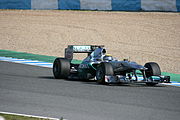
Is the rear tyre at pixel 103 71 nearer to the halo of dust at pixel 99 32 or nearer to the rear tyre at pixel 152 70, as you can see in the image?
the rear tyre at pixel 152 70

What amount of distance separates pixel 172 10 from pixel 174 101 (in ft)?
48.4

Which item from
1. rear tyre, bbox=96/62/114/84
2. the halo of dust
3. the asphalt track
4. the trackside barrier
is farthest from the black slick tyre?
the trackside barrier

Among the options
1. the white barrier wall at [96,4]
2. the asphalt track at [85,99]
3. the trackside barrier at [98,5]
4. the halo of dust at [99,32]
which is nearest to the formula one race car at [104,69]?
the asphalt track at [85,99]

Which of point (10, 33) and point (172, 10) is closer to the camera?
point (10, 33)

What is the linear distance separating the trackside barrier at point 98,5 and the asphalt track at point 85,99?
12090 mm

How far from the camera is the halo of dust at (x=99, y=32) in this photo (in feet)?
60.7

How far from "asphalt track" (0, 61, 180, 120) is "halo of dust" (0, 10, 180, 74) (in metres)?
5.11

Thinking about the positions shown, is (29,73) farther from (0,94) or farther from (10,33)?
(10,33)

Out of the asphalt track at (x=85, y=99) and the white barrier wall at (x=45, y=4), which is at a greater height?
the white barrier wall at (x=45, y=4)

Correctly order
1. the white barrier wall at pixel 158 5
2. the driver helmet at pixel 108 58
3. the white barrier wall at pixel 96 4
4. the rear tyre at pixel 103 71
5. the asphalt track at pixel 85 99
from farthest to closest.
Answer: the white barrier wall at pixel 96 4 < the white barrier wall at pixel 158 5 < the driver helmet at pixel 108 58 < the rear tyre at pixel 103 71 < the asphalt track at pixel 85 99

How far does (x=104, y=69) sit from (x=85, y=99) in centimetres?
215

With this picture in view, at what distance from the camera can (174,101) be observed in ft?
31.0

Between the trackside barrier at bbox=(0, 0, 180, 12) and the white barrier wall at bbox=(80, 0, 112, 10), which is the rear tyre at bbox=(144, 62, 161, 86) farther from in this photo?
the white barrier wall at bbox=(80, 0, 112, 10)

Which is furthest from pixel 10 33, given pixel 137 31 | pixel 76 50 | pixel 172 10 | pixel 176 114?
pixel 176 114
